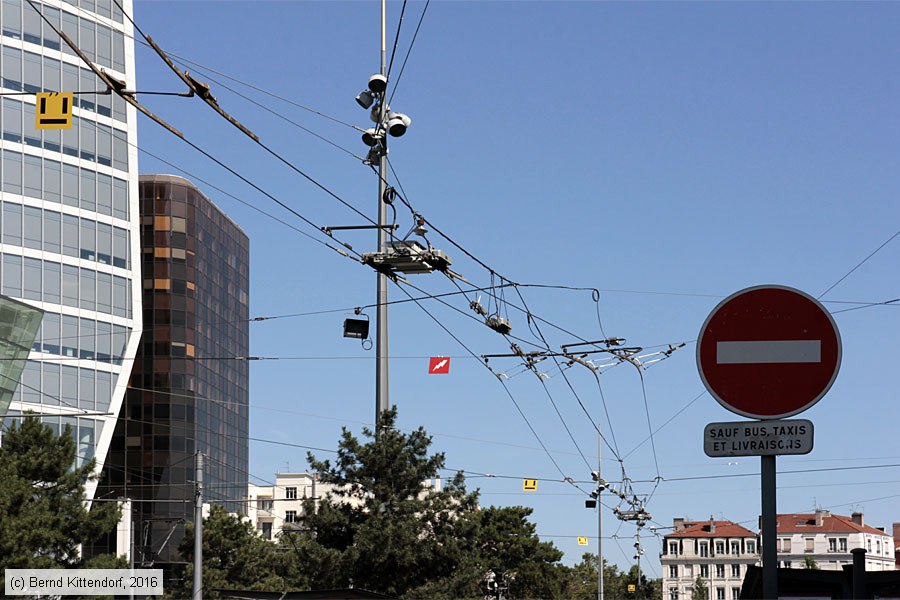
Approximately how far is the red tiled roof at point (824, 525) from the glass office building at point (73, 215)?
121234 millimetres

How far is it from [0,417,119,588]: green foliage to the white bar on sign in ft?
108

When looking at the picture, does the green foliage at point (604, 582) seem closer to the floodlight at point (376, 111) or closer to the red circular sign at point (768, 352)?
the floodlight at point (376, 111)

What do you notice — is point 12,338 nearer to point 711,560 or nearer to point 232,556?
point 232,556

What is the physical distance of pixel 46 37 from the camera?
7131cm

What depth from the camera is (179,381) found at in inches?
3789

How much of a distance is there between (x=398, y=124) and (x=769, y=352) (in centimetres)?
1722

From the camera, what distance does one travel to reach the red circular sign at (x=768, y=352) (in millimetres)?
5031

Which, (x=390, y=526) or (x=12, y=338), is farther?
(x=12, y=338)

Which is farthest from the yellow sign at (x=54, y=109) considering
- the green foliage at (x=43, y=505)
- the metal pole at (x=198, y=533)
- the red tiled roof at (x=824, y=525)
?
the red tiled roof at (x=824, y=525)

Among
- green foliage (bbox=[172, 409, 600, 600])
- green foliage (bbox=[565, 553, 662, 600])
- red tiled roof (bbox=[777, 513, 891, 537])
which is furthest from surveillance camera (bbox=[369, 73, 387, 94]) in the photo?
red tiled roof (bbox=[777, 513, 891, 537])

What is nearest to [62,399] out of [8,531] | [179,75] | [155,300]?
[155,300]

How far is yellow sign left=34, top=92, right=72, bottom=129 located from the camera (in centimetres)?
1682

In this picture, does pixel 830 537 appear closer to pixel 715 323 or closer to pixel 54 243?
pixel 54 243

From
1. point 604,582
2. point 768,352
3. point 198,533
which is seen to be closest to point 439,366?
point 198,533
